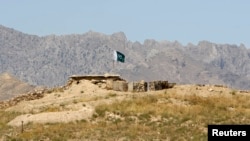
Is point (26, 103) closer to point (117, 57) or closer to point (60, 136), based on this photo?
point (117, 57)

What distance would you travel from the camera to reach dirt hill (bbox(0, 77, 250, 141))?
3847 cm

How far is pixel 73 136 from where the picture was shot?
38.0 m

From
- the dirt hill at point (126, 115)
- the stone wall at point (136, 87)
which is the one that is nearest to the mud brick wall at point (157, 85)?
the stone wall at point (136, 87)

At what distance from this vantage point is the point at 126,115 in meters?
45.3

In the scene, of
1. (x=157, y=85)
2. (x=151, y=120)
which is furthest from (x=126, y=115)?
(x=157, y=85)

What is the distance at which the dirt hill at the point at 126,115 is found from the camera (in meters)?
38.5

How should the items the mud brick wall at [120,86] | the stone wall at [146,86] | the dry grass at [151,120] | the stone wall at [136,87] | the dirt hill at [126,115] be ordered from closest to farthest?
the dry grass at [151,120] → the dirt hill at [126,115] → the mud brick wall at [120,86] → the stone wall at [136,87] → the stone wall at [146,86]

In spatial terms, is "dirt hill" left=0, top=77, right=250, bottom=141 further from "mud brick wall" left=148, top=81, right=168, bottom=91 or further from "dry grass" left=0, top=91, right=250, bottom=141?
"mud brick wall" left=148, top=81, right=168, bottom=91

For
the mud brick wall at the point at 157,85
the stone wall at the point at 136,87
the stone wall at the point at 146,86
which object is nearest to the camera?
the stone wall at the point at 136,87

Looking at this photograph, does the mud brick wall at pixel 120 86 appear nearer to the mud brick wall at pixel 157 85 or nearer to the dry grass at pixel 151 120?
the mud brick wall at pixel 157 85

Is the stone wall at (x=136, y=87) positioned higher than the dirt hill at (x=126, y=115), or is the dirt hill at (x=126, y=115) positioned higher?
the stone wall at (x=136, y=87)

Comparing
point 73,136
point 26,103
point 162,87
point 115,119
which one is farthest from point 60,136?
point 162,87

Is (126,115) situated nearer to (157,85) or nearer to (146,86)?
(146,86)

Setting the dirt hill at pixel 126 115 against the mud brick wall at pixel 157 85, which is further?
the mud brick wall at pixel 157 85
